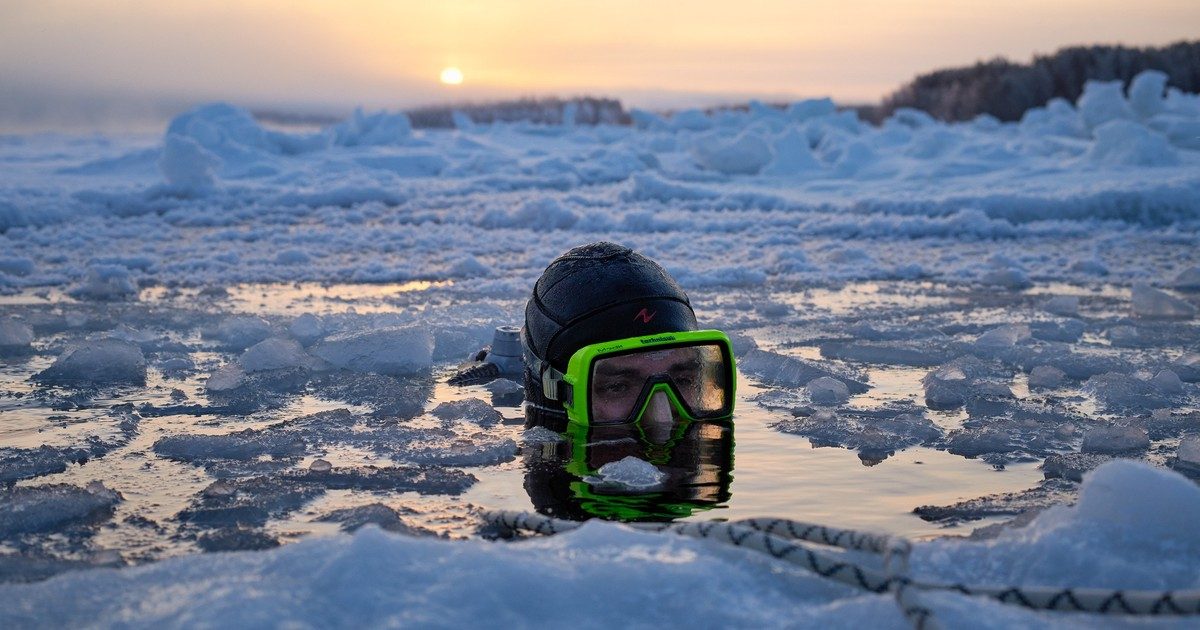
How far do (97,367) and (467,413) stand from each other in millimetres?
1637

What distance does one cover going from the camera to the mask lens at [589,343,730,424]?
3811 millimetres

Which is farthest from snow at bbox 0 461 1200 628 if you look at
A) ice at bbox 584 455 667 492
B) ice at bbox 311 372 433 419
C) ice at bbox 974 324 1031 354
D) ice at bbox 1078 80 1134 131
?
ice at bbox 1078 80 1134 131

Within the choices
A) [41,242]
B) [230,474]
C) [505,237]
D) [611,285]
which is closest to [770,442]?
[611,285]

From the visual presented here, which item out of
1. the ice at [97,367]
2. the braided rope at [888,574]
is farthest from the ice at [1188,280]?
the ice at [97,367]

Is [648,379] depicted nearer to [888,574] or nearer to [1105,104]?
[888,574]

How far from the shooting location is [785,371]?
499 cm

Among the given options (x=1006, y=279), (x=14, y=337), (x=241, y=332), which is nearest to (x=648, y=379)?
(x=241, y=332)

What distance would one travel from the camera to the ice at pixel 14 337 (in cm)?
536

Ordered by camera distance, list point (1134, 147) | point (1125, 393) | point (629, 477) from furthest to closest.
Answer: point (1134, 147) → point (1125, 393) → point (629, 477)

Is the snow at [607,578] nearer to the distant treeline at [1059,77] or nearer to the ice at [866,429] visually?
the ice at [866,429]

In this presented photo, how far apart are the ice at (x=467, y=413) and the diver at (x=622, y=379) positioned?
0.15m

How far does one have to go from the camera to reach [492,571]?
7.00ft

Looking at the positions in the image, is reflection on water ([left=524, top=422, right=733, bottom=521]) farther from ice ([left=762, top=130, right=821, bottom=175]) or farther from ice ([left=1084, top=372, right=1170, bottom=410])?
ice ([left=762, top=130, right=821, bottom=175])

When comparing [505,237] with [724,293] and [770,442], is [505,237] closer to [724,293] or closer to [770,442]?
[724,293]
